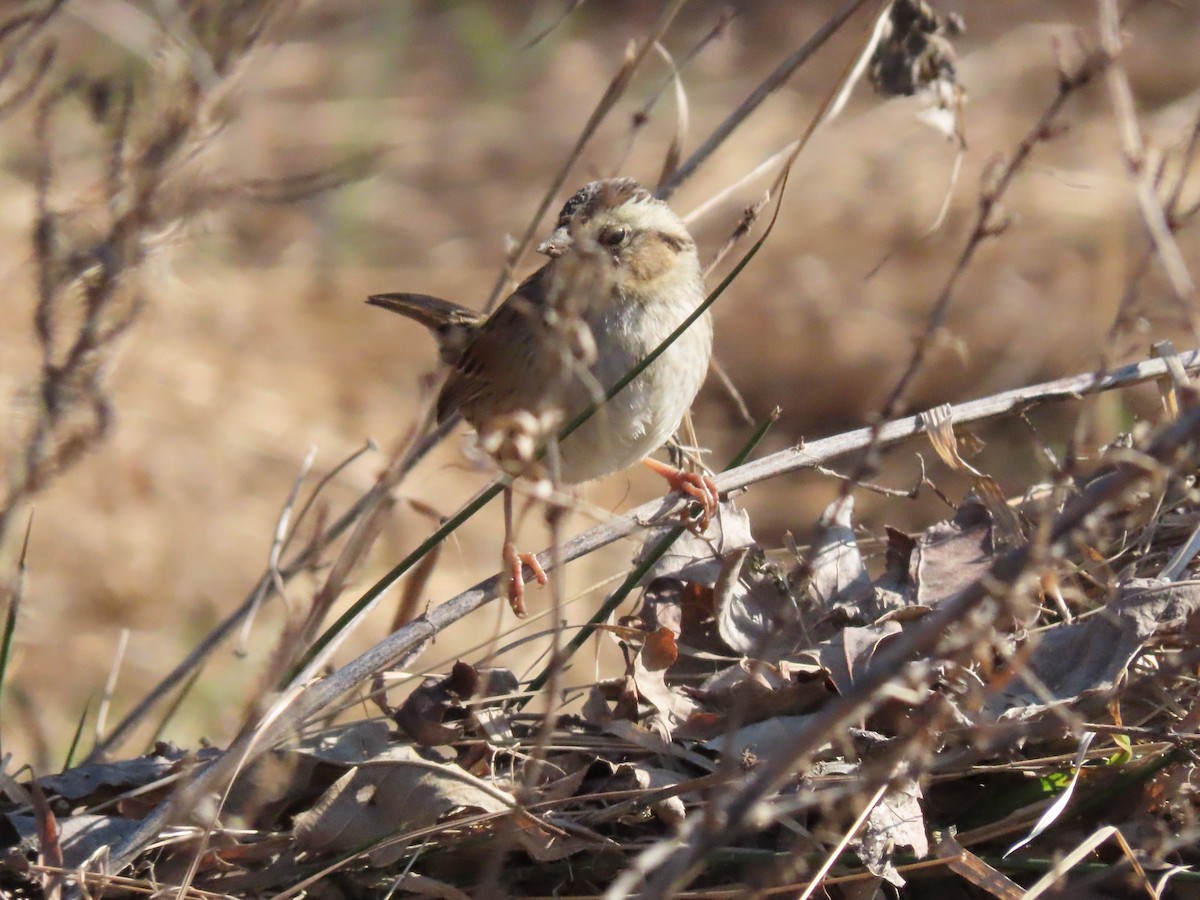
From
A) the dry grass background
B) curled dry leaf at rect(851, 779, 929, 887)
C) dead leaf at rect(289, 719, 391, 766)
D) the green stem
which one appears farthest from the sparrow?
the dry grass background

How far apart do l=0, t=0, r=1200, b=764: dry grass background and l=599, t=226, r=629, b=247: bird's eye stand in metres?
1.81

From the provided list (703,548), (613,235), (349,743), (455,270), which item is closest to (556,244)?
(613,235)

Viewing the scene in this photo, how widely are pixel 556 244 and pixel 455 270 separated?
3.94m

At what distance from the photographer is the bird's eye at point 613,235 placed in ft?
9.05

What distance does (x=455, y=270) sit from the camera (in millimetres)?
6461

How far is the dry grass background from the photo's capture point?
501 cm

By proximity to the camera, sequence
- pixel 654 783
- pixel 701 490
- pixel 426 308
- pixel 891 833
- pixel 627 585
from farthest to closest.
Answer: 1. pixel 426 308
2. pixel 701 490
3. pixel 627 585
4. pixel 654 783
5. pixel 891 833

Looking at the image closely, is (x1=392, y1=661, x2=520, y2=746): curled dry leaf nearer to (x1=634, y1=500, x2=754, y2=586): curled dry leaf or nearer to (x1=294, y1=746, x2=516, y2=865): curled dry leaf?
(x1=294, y1=746, x2=516, y2=865): curled dry leaf

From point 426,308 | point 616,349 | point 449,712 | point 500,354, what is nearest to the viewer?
point 449,712

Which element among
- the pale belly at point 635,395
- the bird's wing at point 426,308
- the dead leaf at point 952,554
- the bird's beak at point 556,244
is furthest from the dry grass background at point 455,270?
the dead leaf at point 952,554

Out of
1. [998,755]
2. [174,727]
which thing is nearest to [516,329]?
[998,755]

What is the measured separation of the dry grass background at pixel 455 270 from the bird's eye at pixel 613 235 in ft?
5.93

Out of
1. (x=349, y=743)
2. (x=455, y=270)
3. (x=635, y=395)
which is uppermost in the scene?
(x=455, y=270)

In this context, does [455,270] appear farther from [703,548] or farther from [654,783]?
[654,783]
